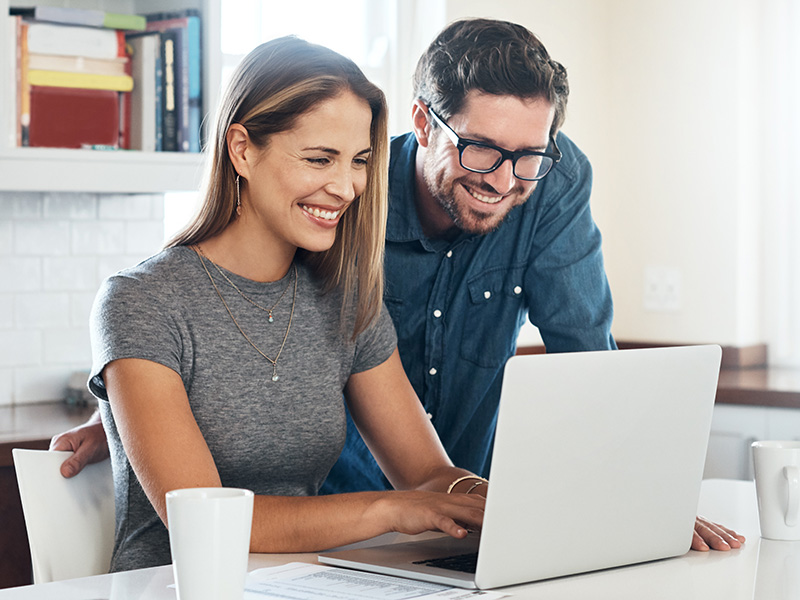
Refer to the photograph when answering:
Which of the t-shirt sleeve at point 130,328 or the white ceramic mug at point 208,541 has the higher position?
the t-shirt sleeve at point 130,328

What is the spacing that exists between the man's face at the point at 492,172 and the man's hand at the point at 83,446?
2.26 feet

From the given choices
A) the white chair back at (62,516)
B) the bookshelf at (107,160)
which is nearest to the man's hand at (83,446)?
the white chair back at (62,516)

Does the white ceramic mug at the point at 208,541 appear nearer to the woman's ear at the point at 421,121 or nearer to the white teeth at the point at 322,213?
the white teeth at the point at 322,213

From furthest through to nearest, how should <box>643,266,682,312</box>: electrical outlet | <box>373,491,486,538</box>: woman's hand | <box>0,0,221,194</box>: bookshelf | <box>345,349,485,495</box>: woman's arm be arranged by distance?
<box>643,266,682,312</box>: electrical outlet
<box>0,0,221,194</box>: bookshelf
<box>345,349,485,495</box>: woman's arm
<box>373,491,486,538</box>: woman's hand

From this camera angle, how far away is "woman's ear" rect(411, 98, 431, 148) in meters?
1.82

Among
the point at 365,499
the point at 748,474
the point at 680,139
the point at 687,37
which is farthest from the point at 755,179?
the point at 365,499

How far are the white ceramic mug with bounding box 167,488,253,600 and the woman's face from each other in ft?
2.17

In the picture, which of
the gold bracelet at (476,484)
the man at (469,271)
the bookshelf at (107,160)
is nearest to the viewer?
the gold bracelet at (476,484)

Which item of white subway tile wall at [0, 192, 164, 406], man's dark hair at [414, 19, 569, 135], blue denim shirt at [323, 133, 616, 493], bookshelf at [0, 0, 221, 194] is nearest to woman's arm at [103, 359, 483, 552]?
blue denim shirt at [323, 133, 616, 493]

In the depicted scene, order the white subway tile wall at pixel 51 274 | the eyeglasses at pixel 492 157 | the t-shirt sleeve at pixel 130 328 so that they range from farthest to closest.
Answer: the white subway tile wall at pixel 51 274
the eyeglasses at pixel 492 157
the t-shirt sleeve at pixel 130 328

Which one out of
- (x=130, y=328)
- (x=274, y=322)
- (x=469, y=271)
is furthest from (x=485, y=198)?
(x=130, y=328)

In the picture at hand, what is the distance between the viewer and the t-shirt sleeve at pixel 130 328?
133 centimetres

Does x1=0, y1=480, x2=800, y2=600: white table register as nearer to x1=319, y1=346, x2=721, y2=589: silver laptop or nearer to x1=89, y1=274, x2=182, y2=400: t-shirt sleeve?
x1=319, y1=346, x2=721, y2=589: silver laptop

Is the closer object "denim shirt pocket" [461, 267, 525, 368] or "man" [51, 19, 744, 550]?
"man" [51, 19, 744, 550]
